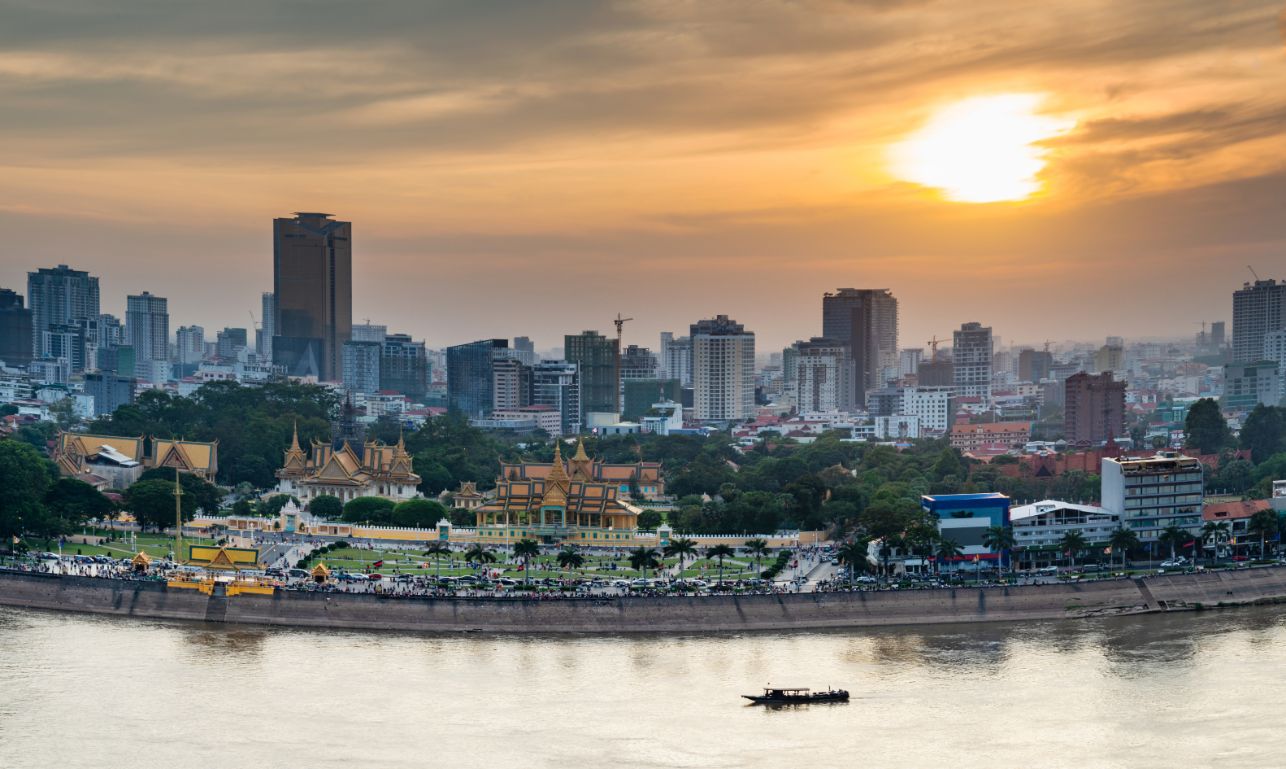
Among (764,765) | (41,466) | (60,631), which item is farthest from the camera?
(41,466)

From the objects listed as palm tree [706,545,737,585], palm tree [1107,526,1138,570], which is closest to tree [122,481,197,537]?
palm tree [706,545,737,585]

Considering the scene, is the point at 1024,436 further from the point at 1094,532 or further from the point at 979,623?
the point at 979,623

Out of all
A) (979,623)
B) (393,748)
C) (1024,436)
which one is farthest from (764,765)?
(1024,436)

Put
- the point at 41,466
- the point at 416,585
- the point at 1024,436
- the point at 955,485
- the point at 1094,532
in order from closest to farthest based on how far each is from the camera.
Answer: the point at 416,585, the point at 1094,532, the point at 41,466, the point at 955,485, the point at 1024,436

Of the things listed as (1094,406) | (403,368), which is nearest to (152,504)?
(1094,406)

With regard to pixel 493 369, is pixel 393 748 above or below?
below
